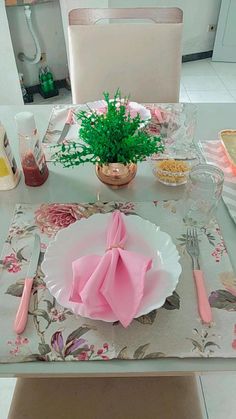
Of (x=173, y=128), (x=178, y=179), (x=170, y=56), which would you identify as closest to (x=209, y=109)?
(x=173, y=128)

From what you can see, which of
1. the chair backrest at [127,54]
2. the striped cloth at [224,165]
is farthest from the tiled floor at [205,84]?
the striped cloth at [224,165]

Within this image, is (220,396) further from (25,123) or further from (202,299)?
(25,123)

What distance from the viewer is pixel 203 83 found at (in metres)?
3.06

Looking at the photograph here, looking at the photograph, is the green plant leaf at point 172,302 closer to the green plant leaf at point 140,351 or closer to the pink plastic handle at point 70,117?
the green plant leaf at point 140,351

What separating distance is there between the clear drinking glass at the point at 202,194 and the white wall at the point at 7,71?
6.61 ft

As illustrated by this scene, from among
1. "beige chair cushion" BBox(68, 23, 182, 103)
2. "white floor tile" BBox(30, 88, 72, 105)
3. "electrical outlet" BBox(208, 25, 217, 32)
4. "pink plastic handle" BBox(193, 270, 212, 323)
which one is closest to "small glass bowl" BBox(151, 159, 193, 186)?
"pink plastic handle" BBox(193, 270, 212, 323)

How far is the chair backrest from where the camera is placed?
1.11m

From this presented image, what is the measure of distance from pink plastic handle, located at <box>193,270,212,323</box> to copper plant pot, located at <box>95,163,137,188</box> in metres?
0.28

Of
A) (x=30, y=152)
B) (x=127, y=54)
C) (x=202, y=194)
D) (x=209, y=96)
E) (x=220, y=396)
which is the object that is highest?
(x=127, y=54)

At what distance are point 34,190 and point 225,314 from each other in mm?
482

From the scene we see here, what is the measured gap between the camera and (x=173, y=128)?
0.91 metres

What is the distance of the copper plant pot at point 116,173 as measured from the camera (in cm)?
71

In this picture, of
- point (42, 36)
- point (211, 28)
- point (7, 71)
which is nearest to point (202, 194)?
point (7, 71)

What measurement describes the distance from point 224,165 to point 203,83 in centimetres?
258
